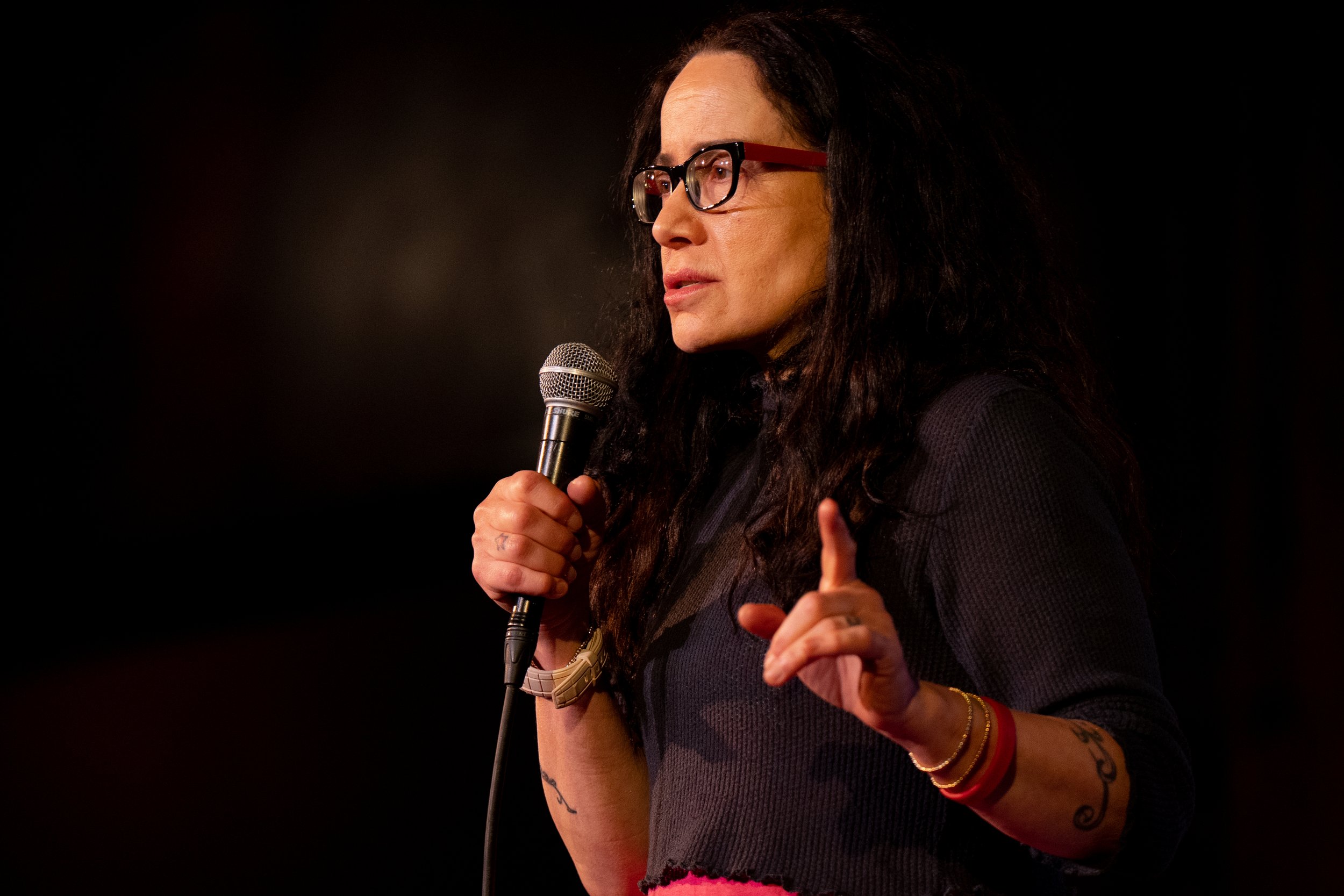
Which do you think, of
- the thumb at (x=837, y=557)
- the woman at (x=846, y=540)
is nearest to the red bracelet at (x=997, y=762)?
the woman at (x=846, y=540)

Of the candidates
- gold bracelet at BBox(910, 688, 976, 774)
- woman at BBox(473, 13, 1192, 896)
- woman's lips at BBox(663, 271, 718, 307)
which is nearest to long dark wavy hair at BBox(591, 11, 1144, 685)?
woman at BBox(473, 13, 1192, 896)

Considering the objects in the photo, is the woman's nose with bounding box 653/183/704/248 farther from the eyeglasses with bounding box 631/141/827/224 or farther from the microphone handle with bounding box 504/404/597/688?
the microphone handle with bounding box 504/404/597/688

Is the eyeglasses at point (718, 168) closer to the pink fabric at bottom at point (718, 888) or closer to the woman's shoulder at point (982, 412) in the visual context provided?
the woman's shoulder at point (982, 412)

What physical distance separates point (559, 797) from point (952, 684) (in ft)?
2.15

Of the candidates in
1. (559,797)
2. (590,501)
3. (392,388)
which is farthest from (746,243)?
(392,388)

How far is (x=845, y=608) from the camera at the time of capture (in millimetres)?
728

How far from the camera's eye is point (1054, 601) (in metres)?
0.88

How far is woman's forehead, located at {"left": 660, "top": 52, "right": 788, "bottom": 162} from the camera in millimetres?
1263

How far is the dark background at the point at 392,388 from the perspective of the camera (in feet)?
5.48

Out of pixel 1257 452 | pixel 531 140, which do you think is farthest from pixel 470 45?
pixel 1257 452

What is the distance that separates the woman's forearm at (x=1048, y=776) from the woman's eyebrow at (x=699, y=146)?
745 millimetres

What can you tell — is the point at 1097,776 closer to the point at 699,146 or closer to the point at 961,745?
the point at 961,745

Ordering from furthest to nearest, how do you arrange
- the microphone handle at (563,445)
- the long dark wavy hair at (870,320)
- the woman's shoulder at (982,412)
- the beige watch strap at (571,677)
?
the beige watch strap at (571,677), the microphone handle at (563,445), the long dark wavy hair at (870,320), the woman's shoulder at (982,412)

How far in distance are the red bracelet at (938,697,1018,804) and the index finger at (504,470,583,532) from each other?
20.9 inches
